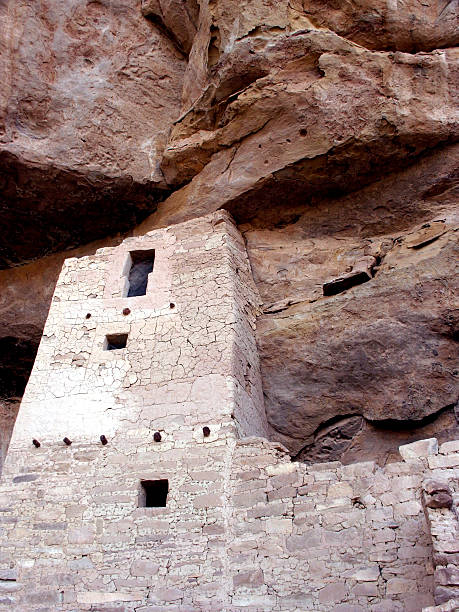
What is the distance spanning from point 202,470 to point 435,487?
8.84 ft

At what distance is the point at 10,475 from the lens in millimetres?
7512

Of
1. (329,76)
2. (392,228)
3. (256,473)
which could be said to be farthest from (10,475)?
(329,76)

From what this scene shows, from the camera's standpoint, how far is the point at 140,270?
10.0 meters

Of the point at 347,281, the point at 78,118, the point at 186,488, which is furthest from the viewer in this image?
Answer: the point at 78,118

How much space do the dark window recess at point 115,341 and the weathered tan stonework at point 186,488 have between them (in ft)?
0.32

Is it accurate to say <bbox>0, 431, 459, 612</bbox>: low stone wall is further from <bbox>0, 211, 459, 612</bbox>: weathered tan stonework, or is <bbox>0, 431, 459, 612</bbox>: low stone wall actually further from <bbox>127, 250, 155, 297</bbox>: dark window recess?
<bbox>127, 250, 155, 297</bbox>: dark window recess

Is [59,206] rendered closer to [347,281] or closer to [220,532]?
[347,281]

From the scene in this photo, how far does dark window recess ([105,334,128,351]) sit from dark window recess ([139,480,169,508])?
2.18 metres

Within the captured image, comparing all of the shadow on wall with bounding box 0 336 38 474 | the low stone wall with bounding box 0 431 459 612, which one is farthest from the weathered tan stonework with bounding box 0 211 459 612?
the shadow on wall with bounding box 0 336 38 474

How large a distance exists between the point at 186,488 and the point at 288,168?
17.9ft

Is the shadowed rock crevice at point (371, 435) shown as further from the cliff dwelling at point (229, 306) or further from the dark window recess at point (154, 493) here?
the dark window recess at point (154, 493)

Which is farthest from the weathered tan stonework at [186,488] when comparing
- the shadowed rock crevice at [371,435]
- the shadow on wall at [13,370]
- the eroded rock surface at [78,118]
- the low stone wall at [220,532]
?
the shadow on wall at [13,370]

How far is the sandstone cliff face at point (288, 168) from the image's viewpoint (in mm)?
8547

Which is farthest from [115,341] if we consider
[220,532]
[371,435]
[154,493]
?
[371,435]
